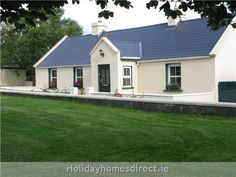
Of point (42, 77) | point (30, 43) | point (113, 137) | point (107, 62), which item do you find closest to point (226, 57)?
point (107, 62)

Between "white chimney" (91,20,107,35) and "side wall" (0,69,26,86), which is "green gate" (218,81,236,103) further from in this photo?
"side wall" (0,69,26,86)

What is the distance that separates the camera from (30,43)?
4434cm

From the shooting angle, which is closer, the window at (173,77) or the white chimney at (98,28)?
the window at (173,77)

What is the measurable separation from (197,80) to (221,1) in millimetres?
17387

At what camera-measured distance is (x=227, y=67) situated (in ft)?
82.8

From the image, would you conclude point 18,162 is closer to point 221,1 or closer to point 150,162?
point 150,162

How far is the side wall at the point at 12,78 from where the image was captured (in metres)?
46.4

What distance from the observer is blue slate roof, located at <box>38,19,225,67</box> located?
2577 centimetres

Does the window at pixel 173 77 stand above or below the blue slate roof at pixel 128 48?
below

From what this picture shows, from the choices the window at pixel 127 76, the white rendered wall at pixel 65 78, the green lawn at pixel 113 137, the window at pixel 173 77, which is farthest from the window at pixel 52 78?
the green lawn at pixel 113 137

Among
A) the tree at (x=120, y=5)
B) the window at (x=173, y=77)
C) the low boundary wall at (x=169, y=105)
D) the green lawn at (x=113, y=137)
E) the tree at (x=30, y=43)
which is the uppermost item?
the tree at (x=30, y=43)

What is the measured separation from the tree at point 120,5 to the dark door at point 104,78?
795 inches

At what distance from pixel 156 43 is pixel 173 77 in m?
3.16

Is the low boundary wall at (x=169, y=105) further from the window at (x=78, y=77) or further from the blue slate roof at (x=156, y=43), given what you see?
the window at (x=78, y=77)
